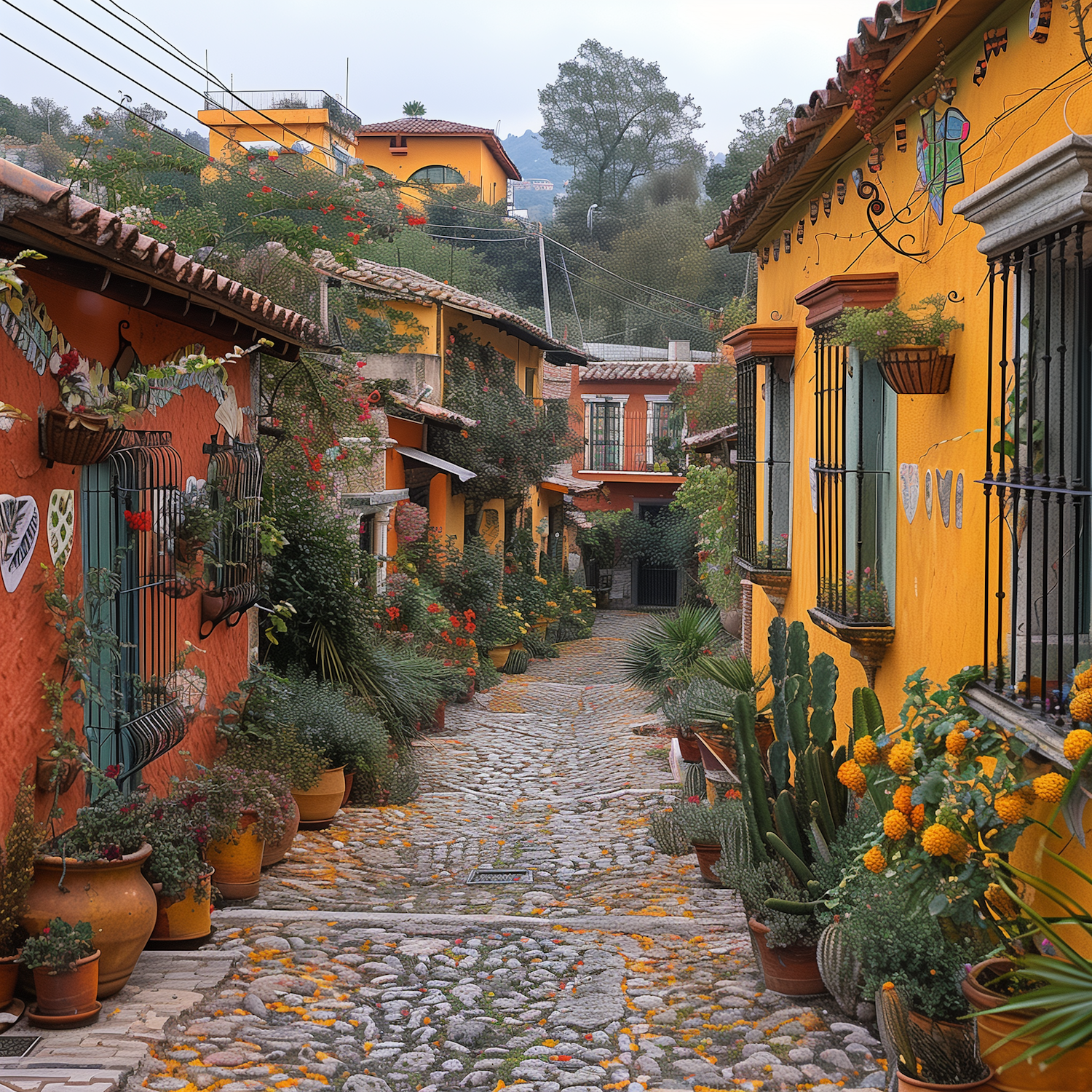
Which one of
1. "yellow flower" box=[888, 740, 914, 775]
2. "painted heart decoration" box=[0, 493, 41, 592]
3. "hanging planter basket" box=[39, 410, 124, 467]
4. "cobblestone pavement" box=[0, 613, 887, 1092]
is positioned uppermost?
"hanging planter basket" box=[39, 410, 124, 467]

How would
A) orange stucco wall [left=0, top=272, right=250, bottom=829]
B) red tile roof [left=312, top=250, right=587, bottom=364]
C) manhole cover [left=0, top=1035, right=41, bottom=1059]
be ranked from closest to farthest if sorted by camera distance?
manhole cover [left=0, top=1035, right=41, bottom=1059] → orange stucco wall [left=0, top=272, right=250, bottom=829] → red tile roof [left=312, top=250, right=587, bottom=364]

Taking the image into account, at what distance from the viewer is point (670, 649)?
11.3 meters

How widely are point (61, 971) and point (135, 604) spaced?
2.13 m

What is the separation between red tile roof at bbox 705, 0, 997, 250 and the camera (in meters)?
4.00

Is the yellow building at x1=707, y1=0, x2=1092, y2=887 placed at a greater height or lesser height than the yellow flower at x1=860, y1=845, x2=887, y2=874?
greater

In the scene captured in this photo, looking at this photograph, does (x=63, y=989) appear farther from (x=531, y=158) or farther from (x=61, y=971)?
(x=531, y=158)

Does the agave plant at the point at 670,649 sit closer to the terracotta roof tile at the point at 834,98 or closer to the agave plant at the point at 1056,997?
the terracotta roof tile at the point at 834,98

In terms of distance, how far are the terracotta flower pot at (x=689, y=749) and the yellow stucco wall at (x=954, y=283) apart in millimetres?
2794

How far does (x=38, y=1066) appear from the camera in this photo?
145 inches

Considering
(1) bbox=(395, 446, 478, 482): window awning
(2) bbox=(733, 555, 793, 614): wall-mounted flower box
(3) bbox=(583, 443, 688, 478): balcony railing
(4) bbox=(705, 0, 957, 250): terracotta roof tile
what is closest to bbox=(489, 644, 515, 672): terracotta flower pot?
(1) bbox=(395, 446, 478, 482): window awning

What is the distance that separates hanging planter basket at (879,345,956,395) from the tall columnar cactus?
1.32m

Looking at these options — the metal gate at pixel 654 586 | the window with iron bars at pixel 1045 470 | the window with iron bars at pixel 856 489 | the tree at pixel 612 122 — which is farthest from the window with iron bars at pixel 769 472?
the tree at pixel 612 122

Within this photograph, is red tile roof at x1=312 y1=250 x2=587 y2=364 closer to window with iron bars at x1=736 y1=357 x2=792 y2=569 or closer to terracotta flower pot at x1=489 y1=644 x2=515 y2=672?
terracotta flower pot at x1=489 y1=644 x2=515 y2=672

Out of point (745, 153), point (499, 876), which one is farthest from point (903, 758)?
point (745, 153)
